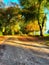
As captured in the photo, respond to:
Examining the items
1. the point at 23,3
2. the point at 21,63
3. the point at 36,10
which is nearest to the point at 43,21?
the point at 36,10

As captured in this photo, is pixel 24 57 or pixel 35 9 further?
pixel 35 9

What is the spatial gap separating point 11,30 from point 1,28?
3.30 metres

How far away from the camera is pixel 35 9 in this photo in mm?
38781

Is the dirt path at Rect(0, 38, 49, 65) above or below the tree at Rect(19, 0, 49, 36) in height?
below

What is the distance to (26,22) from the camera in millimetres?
40656

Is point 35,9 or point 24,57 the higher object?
point 35,9

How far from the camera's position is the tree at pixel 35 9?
37.9 m

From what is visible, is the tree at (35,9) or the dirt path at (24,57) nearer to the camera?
the dirt path at (24,57)

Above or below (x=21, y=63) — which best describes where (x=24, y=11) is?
above

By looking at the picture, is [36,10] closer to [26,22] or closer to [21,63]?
[26,22]

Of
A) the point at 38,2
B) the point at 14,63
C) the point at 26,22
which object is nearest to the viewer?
the point at 14,63

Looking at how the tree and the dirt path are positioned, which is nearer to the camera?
the dirt path

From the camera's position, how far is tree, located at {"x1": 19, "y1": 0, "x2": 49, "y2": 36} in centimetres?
3791

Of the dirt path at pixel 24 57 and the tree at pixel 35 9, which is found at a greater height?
the tree at pixel 35 9
